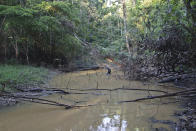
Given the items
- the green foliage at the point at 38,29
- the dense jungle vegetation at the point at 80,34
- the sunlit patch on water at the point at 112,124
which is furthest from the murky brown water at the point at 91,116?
the green foliage at the point at 38,29

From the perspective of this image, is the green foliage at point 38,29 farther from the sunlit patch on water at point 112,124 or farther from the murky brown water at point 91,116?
the sunlit patch on water at point 112,124

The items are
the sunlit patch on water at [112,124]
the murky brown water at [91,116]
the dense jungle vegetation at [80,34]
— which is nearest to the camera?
the sunlit patch on water at [112,124]

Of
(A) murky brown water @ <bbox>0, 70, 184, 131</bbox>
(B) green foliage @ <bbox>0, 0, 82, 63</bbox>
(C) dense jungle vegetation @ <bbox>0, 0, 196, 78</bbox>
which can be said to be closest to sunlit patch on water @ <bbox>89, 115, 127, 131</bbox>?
(A) murky brown water @ <bbox>0, 70, 184, 131</bbox>

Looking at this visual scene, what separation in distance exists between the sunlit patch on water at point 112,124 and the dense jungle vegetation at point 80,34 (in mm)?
4479

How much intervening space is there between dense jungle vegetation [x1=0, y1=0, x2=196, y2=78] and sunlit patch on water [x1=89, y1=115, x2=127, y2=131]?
448 centimetres

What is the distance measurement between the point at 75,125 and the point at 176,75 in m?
5.83

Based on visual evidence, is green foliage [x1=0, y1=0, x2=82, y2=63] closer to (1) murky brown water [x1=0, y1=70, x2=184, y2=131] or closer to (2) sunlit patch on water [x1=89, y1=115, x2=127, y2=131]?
(1) murky brown water [x1=0, y1=70, x2=184, y2=131]

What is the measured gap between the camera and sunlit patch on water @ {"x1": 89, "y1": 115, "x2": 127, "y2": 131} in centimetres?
434

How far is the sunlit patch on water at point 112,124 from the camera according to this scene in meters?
4.34

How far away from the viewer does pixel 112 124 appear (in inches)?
181

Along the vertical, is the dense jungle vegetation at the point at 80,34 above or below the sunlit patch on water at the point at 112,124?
above

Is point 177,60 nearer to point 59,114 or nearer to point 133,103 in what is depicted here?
point 133,103

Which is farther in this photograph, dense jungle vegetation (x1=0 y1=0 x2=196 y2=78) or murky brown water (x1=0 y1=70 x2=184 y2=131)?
dense jungle vegetation (x1=0 y1=0 x2=196 y2=78)

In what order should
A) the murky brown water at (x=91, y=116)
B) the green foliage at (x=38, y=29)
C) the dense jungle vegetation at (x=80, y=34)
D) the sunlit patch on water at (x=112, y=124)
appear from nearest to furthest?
the sunlit patch on water at (x=112, y=124), the murky brown water at (x=91, y=116), the dense jungle vegetation at (x=80, y=34), the green foliage at (x=38, y=29)
